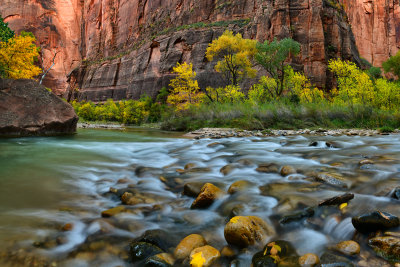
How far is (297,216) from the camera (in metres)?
2.18

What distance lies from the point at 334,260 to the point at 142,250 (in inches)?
53.6

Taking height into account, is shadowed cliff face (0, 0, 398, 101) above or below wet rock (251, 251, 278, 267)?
above

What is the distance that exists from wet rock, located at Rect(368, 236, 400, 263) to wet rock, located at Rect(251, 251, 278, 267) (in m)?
0.68

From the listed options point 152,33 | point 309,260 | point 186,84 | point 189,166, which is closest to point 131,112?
point 186,84

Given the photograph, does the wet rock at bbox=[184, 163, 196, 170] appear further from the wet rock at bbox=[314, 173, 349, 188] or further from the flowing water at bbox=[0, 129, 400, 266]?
the wet rock at bbox=[314, 173, 349, 188]

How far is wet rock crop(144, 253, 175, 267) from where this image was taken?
169cm

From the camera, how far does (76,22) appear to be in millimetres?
74000

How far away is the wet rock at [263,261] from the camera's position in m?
1.60

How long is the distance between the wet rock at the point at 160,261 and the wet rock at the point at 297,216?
1.04m

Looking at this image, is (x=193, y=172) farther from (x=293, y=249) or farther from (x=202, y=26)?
(x=202, y=26)

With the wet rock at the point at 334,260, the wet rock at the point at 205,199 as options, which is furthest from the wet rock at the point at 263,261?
the wet rock at the point at 205,199

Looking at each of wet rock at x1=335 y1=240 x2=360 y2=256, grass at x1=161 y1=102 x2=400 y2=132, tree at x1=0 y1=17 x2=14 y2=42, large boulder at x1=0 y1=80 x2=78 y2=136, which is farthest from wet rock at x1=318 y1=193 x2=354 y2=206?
tree at x1=0 y1=17 x2=14 y2=42

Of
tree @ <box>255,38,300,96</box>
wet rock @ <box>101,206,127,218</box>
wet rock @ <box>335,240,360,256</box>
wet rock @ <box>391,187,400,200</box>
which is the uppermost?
tree @ <box>255,38,300,96</box>

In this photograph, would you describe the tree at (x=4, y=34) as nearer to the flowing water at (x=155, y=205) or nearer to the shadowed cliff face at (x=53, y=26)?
the flowing water at (x=155, y=205)
